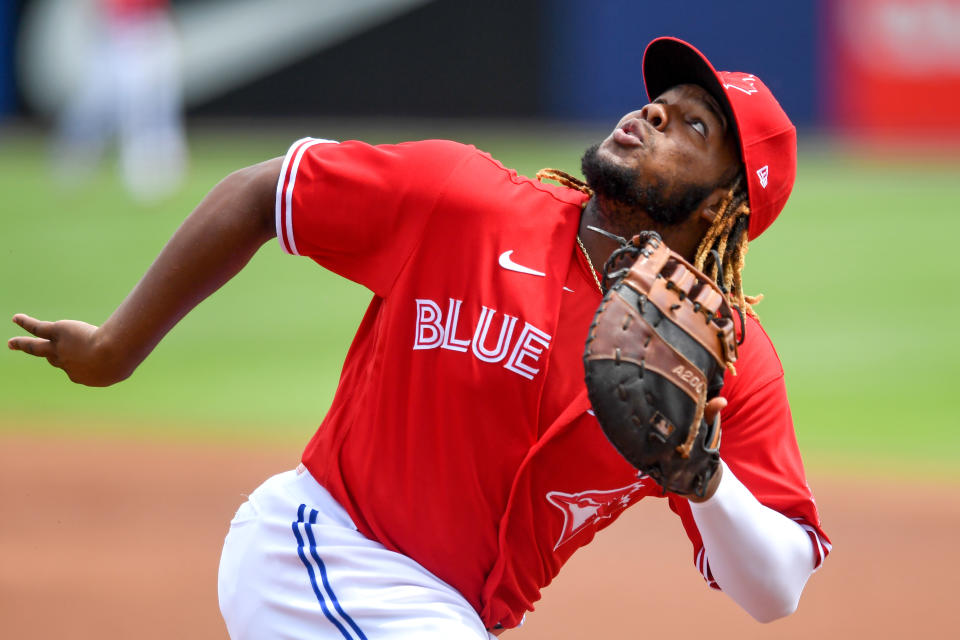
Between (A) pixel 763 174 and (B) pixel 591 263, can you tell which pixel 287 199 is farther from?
(A) pixel 763 174

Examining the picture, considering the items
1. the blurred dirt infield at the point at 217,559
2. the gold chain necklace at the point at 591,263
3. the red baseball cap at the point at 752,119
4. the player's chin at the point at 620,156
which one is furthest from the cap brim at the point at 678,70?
the blurred dirt infield at the point at 217,559

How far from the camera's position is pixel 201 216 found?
2.68 meters

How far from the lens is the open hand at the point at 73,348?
2.75m

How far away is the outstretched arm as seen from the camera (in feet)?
8.75

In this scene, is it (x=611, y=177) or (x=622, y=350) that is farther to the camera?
(x=611, y=177)

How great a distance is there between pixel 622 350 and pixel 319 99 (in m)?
17.0

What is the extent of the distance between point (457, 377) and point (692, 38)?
1685cm

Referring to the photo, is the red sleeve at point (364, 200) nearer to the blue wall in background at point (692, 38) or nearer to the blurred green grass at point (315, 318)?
the blurred green grass at point (315, 318)

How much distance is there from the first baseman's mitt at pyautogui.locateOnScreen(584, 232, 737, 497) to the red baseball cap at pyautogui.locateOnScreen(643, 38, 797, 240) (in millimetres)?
486

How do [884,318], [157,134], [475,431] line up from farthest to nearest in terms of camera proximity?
[157,134] < [884,318] < [475,431]

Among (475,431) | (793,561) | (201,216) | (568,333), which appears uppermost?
(201,216)

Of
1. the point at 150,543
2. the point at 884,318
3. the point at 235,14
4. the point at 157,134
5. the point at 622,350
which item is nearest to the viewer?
the point at 622,350

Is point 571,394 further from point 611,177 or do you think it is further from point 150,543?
point 150,543

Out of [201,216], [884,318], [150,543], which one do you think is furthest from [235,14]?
[201,216]
